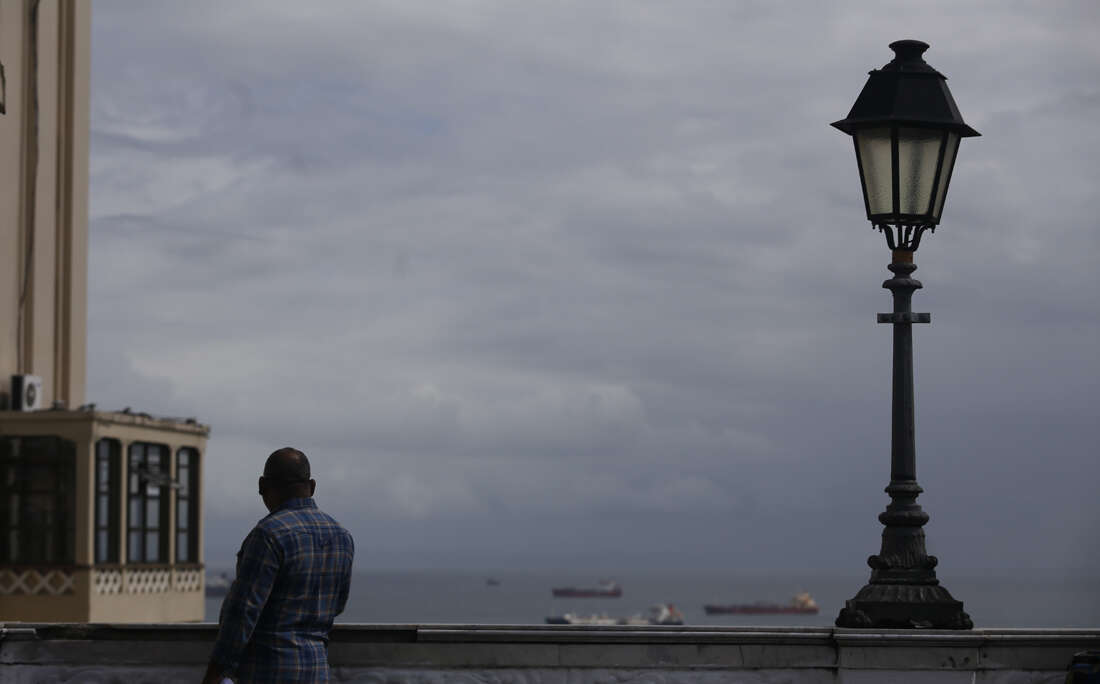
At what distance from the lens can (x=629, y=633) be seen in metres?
8.11

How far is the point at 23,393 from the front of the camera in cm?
3569

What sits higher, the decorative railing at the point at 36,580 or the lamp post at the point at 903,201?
the lamp post at the point at 903,201

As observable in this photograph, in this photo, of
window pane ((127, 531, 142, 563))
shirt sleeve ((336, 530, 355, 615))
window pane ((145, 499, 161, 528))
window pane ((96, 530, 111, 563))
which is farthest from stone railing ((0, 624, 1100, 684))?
window pane ((145, 499, 161, 528))

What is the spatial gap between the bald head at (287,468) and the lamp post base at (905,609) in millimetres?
3008

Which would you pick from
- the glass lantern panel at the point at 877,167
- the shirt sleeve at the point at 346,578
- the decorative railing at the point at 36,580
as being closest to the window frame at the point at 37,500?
the decorative railing at the point at 36,580

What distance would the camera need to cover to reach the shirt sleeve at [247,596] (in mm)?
6617

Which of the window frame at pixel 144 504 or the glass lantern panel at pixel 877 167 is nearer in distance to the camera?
the glass lantern panel at pixel 877 167

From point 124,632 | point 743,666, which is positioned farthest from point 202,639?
point 743,666

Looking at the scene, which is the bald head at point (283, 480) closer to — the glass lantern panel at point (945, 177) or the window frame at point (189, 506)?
the glass lantern panel at point (945, 177)

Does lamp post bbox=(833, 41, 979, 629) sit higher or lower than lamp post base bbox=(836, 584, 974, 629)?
higher

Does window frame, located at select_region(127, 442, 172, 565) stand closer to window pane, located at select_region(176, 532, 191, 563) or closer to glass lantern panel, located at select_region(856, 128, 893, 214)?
window pane, located at select_region(176, 532, 191, 563)

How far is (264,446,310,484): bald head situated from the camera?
6836 millimetres

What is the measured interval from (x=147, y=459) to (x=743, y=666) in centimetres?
2926

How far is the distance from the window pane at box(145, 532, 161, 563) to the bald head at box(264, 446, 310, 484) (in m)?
30.1
